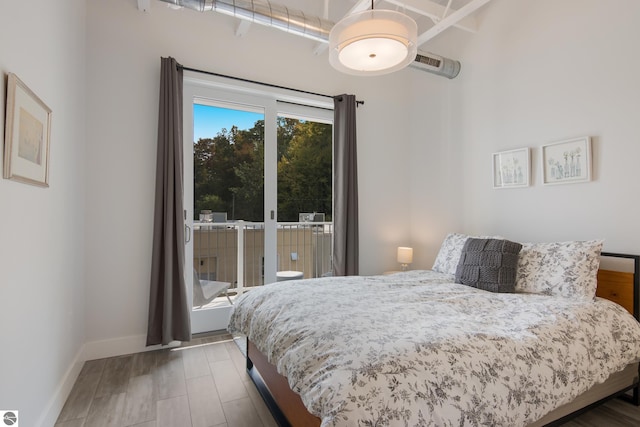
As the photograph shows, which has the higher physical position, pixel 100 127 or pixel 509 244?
pixel 100 127

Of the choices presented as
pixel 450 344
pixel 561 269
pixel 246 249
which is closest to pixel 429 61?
pixel 561 269

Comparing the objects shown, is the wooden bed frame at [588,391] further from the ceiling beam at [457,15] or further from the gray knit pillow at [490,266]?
the ceiling beam at [457,15]

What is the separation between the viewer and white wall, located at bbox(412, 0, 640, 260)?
232cm

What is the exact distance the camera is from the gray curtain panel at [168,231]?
2783 millimetres

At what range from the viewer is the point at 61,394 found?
77.8 inches

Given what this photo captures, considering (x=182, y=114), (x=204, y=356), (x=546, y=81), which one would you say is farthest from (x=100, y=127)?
(x=546, y=81)

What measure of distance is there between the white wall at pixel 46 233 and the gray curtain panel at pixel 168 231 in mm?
546

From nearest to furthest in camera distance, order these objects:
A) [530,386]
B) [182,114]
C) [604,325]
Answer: [530,386], [604,325], [182,114]

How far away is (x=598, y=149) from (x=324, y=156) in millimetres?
2644

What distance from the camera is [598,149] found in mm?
2451

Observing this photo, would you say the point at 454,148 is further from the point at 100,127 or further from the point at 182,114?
the point at 100,127

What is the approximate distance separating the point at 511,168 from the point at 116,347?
156 inches

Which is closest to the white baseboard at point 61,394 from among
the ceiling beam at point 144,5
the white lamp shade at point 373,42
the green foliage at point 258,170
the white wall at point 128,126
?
the white wall at point 128,126

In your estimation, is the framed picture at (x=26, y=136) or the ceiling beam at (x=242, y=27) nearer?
the framed picture at (x=26, y=136)
